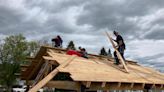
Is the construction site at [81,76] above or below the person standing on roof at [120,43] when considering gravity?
below

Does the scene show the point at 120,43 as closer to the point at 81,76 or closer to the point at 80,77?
the point at 81,76

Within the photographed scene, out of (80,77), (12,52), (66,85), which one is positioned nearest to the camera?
(80,77)

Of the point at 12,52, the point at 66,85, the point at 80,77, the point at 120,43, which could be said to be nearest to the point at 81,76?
the point at 80,77

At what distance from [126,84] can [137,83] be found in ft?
2.34

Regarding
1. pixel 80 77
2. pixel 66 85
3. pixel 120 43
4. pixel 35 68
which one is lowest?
pixel 66 85

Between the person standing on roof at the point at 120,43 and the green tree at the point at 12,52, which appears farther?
the green tree at the point at 12,52

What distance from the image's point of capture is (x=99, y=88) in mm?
11414

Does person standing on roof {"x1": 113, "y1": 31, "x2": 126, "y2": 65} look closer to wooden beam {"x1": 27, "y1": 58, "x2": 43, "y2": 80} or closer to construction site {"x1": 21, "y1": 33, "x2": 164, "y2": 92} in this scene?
construction site {"x1": 21, "y1": 33, "x2": 164, "y2": 92}

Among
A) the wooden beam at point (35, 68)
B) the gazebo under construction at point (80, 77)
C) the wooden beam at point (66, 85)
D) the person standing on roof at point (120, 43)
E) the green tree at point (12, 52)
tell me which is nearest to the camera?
the gazebo under construction at point (80, 77)

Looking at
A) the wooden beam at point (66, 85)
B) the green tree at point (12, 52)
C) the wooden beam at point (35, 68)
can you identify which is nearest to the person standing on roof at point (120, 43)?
the wooden beam at point (35, 68)

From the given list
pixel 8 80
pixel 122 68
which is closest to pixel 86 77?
pixel 122 68

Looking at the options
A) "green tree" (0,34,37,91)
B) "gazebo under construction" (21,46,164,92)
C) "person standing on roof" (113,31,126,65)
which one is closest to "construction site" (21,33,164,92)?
"gazebo under construction" (21,46,164,92)

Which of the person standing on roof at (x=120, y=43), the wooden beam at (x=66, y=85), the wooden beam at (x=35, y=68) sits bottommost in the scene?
the wooden beam at (x=66, y=85)

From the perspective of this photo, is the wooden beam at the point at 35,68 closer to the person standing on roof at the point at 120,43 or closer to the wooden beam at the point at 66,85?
the wooden beam at the point at 66,85
